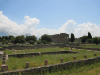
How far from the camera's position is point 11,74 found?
624 centimetres

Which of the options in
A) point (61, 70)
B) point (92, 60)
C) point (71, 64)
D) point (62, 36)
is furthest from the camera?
point (62, 36)

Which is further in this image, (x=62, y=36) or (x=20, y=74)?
(x=62, y=36)

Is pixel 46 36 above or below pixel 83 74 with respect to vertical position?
above

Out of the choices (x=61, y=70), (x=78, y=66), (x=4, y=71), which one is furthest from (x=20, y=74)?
(x=78, y=66)

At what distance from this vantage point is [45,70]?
24.5ft

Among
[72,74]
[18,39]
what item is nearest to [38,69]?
[72,74]

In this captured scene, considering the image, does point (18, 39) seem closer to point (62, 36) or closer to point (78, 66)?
point (62, 36)

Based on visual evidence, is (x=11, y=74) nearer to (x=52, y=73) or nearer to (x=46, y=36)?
(x=52, y=73)

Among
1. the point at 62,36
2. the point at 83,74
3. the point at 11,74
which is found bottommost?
the point at 83,74

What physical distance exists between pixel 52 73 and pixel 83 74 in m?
2.43

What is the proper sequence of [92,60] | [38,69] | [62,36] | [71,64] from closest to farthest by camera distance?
[38,69]
[71,64]
[92,60]
[62,36]

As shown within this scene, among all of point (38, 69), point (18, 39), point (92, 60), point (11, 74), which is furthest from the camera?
point (18, 39)

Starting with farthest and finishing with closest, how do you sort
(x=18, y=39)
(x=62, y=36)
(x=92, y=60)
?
(x=62, y=36) < (x=18, y=39) < (x=92, y=60)

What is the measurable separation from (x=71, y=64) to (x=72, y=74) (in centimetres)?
161
